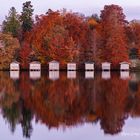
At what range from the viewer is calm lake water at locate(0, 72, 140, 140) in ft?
45.4

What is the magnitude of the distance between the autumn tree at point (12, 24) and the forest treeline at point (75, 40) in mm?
3373

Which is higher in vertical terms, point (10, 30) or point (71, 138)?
point (10, 30)

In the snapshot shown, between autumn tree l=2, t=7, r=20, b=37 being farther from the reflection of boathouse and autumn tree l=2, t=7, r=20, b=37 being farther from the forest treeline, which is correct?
the reflection of boathouse

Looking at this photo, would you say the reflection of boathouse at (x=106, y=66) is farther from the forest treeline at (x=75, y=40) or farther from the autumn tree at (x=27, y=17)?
the autumn tree at (x=27, y=17)

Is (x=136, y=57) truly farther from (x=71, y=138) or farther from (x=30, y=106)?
(x=71, y=138)

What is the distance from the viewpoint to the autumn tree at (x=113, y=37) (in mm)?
53219

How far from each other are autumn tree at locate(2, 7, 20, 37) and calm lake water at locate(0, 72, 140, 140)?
127 feet

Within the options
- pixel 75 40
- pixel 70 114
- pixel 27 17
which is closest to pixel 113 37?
pixel 75 40

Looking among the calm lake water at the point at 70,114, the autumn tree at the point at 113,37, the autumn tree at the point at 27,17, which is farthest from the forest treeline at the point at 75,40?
the calm lake water at the point at 70,114

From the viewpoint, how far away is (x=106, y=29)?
181ft

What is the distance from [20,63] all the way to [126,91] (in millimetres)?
33096

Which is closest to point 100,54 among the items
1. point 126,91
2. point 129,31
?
point 129,31

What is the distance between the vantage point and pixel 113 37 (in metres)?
53.7

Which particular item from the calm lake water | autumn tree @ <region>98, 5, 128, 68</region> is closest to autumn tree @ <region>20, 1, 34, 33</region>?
autumn tree @ <region>98, 5, 128, 68</region>
